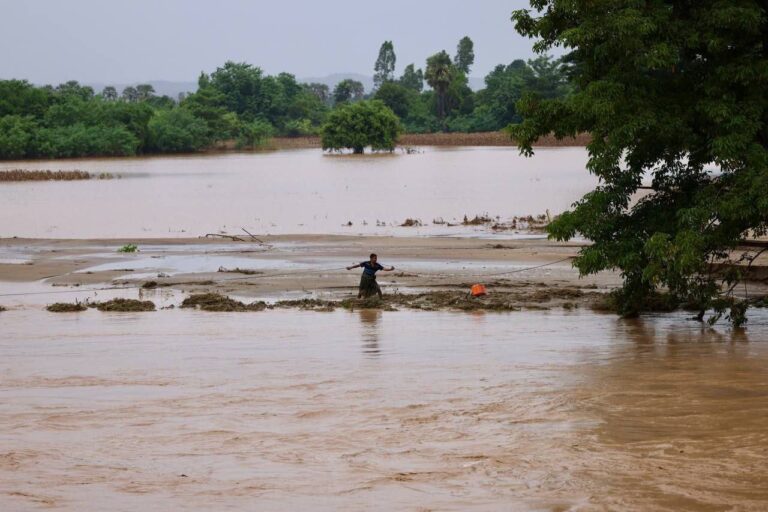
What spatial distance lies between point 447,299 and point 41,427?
10571 millimetres

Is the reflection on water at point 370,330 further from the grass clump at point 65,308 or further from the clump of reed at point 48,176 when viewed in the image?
the clump of reed at point 48,176

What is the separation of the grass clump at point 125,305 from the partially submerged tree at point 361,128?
88708 mm

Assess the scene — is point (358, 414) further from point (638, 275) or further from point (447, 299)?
point (447, 299)

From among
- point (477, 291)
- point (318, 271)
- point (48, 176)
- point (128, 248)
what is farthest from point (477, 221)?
point (48, 176)

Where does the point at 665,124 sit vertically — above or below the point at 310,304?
above

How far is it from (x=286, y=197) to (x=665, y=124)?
38869 millimetres

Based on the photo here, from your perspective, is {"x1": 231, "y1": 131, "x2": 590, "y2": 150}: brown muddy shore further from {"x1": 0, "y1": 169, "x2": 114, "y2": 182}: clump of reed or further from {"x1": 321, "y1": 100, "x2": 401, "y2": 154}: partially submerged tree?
{"x1": 0, "y1": 169, "x2": 114, "y2": 182}: clump of reed

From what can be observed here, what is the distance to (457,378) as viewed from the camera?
13773 millimetres

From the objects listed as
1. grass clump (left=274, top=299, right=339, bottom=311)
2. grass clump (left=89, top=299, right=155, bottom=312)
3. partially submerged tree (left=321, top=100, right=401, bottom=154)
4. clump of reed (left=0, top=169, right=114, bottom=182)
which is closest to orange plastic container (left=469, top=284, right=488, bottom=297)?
grass clump (left=274, top=299, right=339, bottom=311)

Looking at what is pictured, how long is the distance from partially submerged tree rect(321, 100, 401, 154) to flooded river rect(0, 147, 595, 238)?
1690 centimetres

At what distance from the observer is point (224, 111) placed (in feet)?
426

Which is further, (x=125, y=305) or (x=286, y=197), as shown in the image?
(x=286, y=197)

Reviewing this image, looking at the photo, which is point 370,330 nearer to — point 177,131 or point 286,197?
point 286,197

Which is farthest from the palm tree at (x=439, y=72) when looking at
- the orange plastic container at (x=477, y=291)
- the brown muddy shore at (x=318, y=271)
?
the orange plastic container at (x=477, y=291)
